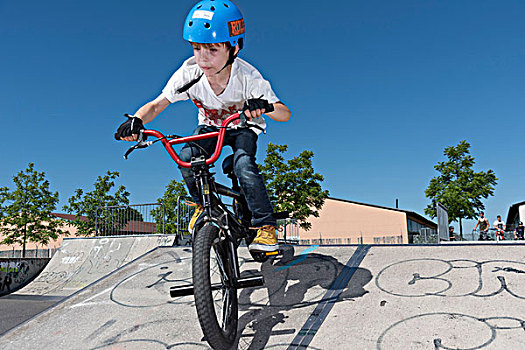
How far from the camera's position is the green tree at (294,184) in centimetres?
2855

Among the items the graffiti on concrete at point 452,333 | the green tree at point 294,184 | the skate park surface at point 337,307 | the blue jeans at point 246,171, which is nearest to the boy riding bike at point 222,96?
the blue jeans at point 246,171

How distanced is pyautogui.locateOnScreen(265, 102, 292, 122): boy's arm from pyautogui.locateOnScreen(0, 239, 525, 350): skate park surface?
120 centimetres

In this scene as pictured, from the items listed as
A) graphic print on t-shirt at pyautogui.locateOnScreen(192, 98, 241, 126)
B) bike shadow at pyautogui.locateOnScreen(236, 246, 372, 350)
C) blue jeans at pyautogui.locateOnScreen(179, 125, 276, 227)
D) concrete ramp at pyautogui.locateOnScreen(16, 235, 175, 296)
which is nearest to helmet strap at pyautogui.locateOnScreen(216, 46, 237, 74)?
graphic print on t-shirt at pyautogui.locateOnScreen(192, 98, 241, 126)

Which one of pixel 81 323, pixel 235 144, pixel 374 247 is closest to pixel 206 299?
pixel 235 144

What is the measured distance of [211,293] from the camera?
2318 millimetres

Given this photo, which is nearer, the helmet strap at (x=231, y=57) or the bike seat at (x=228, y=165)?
the helmet strap at (x=231, y=57)

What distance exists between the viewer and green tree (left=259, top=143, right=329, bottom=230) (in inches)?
1124

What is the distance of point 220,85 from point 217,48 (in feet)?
1.38

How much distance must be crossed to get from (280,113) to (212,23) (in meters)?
0.91

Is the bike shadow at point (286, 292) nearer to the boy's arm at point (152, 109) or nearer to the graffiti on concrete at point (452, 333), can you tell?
the graffiti on concrete at point (452, 333)

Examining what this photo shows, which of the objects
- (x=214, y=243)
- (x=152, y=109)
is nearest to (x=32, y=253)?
(x=152, y=109)

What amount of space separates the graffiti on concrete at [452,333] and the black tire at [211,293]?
1.01 m

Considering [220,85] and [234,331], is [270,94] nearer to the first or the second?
[220,85]

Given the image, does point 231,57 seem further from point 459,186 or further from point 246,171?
point 459,186
